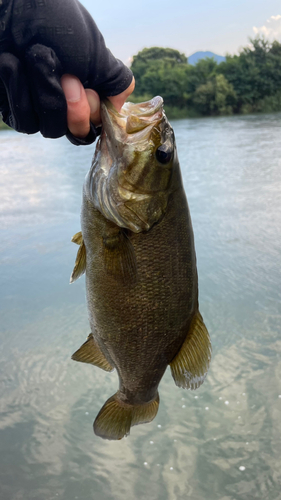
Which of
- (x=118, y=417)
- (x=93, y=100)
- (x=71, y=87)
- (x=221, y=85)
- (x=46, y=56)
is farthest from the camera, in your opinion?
(x=221, y=85)

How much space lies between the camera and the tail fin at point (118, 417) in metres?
1.79

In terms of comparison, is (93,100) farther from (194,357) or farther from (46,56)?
(194,357)

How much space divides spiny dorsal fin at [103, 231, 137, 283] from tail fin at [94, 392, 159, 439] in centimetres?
62

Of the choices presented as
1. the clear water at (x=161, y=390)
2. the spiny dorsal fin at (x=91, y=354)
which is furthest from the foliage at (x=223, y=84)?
the spiny dorsal fin at (x=91, y=354)

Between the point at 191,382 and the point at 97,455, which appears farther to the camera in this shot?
the point at 97,455

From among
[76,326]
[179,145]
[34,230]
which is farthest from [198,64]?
[76,326]

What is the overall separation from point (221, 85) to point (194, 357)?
1158 inches

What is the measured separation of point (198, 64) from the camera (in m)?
33.6

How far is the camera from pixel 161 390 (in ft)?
9.93

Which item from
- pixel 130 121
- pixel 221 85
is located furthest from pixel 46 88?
pixel 221 85

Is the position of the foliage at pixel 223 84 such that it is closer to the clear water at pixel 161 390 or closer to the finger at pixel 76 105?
the clear water at pixel 161 390

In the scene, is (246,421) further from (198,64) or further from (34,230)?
(198,64)

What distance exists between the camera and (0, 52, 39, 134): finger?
116 cm

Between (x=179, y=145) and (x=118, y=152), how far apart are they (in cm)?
1042
